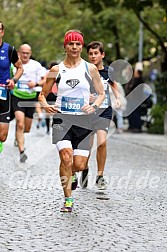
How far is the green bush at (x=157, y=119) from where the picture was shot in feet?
77.9

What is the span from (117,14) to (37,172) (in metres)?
21.3

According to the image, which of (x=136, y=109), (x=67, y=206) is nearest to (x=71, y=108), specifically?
(x=67, y=206)

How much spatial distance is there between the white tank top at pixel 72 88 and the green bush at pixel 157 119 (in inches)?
624

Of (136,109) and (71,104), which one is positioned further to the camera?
(136,109)

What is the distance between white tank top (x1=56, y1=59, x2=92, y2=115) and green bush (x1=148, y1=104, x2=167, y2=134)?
624 inches

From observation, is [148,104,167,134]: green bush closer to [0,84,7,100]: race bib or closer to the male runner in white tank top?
[0,84,7,100]: race bib

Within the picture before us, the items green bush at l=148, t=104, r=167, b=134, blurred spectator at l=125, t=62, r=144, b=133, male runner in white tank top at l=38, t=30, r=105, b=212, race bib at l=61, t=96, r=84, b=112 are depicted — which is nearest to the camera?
male runner in white tank top at l=38, t=30, r=105, b=212

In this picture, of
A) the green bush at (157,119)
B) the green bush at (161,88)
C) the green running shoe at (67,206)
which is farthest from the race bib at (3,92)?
the green bush at (161,88)

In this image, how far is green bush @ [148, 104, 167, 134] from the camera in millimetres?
23750

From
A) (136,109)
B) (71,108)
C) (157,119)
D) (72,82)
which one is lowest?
(157,119)

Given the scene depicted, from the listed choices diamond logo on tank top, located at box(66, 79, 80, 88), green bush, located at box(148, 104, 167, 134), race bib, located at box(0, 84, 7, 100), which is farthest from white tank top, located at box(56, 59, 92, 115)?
green bush, located at box(148, 104, 167, 134)

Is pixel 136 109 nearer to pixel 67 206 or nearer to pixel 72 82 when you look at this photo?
pixel 72 82

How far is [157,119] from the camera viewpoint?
78.4ft

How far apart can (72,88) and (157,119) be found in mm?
16143
